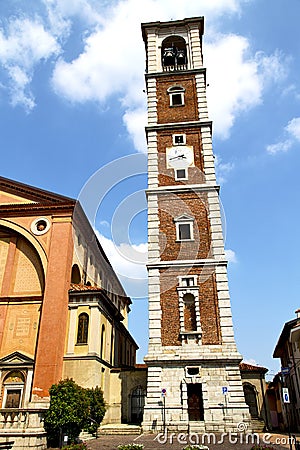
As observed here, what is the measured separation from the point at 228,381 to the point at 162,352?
391 centimetres

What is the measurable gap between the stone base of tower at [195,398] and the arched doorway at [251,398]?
638cm

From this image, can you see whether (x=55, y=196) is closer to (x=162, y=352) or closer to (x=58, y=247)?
(x=58, y=247)

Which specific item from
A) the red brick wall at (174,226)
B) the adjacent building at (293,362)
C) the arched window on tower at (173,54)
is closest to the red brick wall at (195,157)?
the red brick wall at (174,226)

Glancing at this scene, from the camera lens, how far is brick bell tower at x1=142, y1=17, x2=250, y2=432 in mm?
21047

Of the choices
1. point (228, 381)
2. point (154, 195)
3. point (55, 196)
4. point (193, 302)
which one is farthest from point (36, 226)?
point (228, 381)

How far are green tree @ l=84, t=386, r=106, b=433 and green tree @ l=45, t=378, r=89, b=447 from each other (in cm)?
105

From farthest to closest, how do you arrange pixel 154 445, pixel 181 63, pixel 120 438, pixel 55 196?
pixel 181 63 → pixel 55 196 → pixel 120 438 → pixel 154 445

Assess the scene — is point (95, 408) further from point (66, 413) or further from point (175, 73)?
point (175, 73)

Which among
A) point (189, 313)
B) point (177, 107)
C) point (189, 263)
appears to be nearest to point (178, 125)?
point (177, 107)

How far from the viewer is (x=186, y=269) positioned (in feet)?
80.1

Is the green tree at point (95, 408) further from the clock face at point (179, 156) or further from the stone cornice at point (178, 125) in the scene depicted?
the stone cornice at point (178, 125)

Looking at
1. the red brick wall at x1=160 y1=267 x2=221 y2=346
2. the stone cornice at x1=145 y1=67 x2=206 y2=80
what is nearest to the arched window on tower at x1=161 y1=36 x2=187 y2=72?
the stone cornice at x1=145 y1=67 x2=206 y2=80

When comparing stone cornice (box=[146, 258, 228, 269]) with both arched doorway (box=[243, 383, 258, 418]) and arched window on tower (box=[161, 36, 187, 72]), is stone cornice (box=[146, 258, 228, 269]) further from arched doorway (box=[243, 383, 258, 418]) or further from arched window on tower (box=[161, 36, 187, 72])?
arched window on tower (box=[161, 36, 187, 72])

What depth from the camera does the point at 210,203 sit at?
26.5m
